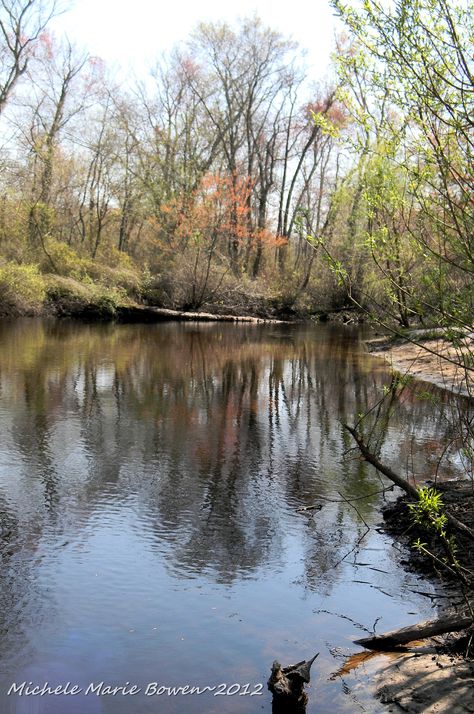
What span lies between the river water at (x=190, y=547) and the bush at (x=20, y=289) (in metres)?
18.5

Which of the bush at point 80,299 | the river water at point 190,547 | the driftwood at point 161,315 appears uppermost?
the bush at point 80,299

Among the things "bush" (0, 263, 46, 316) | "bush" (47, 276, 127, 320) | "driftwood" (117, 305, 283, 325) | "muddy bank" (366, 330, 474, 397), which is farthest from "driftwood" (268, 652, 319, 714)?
"driftwood" (117, 305, 283, 325)

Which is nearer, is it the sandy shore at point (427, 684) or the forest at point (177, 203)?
the sandy shore at point (427, 684)

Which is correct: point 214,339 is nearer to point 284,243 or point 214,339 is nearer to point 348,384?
point 348,384

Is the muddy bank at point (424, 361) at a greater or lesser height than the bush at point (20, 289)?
lesser

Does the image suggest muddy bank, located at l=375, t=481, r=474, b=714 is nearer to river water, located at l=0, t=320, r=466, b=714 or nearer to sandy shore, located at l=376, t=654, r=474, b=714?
sandy shore, located at l=376, t=654, r=474, b=714

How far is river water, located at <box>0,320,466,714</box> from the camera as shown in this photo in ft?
14.6

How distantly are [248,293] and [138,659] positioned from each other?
37193mm

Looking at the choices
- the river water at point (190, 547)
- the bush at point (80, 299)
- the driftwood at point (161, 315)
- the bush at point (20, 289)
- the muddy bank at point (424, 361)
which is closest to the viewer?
the river water at point (190, 547)

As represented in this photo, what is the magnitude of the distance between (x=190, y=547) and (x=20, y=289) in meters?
28.6

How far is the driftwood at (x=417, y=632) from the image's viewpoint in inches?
186

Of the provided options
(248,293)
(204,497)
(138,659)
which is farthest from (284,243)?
(138,659)

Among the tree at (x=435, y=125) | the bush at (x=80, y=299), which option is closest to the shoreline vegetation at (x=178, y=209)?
the bush at (x=80, y=299)

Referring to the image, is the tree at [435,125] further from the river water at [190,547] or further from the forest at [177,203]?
the forest at [177,203]
